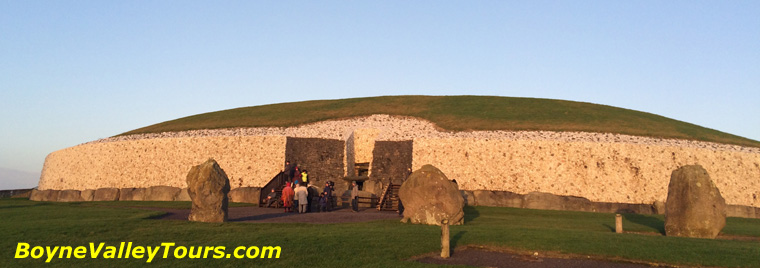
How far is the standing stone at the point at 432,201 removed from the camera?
21.8m

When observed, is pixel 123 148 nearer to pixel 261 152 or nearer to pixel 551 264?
pixel 261 152

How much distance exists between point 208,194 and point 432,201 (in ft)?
28.1

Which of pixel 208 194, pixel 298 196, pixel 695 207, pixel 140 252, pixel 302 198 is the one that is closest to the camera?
pixel 140 252

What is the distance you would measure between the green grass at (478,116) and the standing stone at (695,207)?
22511 millimetres

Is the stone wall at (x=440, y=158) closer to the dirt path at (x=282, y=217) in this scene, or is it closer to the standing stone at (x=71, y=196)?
the standing stone at (x=71, y=196)

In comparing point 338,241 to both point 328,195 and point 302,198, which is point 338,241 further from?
point 328,195

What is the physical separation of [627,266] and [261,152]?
98.6 ft

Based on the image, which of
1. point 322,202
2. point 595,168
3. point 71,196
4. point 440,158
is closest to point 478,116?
point 440,158

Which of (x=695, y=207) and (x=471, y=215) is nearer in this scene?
(x=695, y=207)

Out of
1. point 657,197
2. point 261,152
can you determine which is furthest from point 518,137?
point 261,152

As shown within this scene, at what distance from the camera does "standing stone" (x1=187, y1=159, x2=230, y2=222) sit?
21375 millimetres

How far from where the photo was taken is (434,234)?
726 inches

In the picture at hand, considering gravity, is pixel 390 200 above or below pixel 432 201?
below

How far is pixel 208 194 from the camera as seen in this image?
21391 mm
